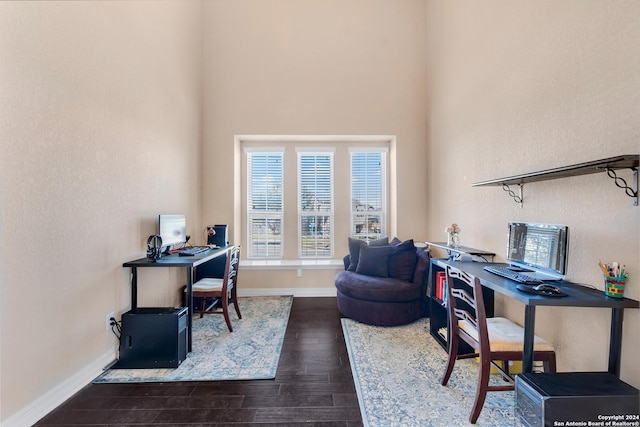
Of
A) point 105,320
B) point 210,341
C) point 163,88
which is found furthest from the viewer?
point 163,88

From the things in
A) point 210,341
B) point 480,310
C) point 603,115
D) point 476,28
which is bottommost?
point 210,341

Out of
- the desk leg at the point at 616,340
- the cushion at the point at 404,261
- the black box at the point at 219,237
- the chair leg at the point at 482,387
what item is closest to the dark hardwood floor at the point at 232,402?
the chair leg at the point at 482,387

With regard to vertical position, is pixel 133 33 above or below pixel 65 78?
above

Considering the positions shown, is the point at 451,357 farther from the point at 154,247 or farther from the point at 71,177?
the point at 71,177

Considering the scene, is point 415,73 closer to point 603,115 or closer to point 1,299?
point 603,115

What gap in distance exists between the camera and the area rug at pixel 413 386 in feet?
5.57

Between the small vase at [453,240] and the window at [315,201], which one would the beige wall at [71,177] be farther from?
the small vase at [453,240]

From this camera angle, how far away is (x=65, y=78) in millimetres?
1850

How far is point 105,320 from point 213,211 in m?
2.15

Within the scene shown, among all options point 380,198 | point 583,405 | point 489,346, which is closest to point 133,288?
point 489,346

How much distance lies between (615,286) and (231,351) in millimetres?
2853

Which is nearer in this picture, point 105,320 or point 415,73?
point 105,320

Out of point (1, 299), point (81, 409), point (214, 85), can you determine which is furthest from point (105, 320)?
point (214, 85)

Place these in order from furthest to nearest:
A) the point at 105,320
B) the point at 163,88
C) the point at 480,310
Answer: the point at 163,88 < the point at 105,320 < the point at 480,310
